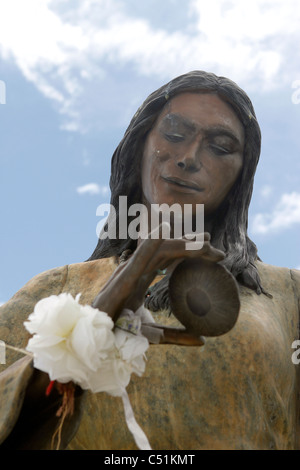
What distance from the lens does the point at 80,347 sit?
2.83 meters

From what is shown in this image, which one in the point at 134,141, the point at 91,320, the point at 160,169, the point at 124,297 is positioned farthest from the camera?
the point at 134,141

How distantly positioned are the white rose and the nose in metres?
1.83

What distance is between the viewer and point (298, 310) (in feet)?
16.0

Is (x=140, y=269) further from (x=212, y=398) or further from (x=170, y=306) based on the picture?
(x=212, y=398)

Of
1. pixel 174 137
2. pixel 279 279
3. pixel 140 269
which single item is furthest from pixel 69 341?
pixel 279 279

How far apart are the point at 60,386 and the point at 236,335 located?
146 cm

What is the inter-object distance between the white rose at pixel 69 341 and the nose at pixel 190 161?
1830 mm

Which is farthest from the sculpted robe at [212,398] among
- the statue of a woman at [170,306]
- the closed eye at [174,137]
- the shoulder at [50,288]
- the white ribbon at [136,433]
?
the closed eye at [174,137]

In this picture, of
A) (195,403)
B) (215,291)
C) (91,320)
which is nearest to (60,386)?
(91,320)

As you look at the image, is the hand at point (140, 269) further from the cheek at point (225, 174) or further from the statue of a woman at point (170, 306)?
the cheek at point (225, 174)

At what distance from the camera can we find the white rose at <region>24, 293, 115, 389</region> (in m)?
2.85

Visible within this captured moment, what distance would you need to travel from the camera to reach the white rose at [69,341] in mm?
2848

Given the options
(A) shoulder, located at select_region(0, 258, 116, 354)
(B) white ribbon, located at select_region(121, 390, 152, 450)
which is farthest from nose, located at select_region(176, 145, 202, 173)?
(B) white ribbon, located at select_region(121, 390, 152, 450)
